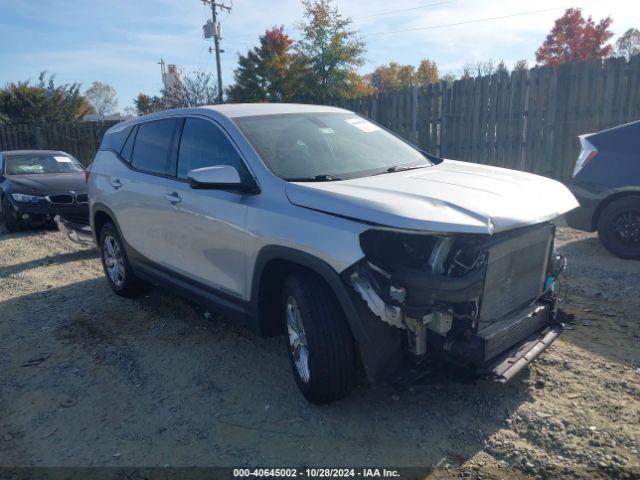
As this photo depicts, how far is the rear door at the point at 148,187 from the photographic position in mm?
4559

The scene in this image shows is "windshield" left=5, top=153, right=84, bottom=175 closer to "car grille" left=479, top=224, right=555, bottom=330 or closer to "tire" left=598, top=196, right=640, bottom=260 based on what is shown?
"tire" left=598, top=196, right=640, bottom=260

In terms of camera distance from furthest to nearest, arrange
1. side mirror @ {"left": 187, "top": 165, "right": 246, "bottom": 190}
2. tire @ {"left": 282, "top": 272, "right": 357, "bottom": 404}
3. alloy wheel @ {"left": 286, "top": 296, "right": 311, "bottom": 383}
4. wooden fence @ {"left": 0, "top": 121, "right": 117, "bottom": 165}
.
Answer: wooden fence @ {"left": 0, "top": 121, "right": 117, "bottom": 165}, side mirror @ {"left": 187, "top": 165, "right": 246, "bottom": 190}, alloy wheel @ {"left": 286, "top": 296, "right": 311, "bottom": 383}, tire @ {"left": 282, "top": 272, "right": 357, "bottom": 404}

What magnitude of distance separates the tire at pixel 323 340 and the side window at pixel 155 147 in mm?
1970

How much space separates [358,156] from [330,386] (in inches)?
69.0

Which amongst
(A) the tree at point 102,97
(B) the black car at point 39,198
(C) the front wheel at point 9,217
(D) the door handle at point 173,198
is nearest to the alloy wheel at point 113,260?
(D) the door handle at point 173,198

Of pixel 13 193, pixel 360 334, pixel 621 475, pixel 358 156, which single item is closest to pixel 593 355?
pixel 621 475

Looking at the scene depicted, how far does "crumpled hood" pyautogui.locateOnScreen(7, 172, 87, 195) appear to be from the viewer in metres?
9.24

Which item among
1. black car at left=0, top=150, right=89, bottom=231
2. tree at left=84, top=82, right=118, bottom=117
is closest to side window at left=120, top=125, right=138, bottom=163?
black car at left=0, top=150, right=89, bottom=231

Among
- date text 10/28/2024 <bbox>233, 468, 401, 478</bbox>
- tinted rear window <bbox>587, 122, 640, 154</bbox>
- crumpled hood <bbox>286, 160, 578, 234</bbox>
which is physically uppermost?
tinted rear window <bbox>587, 122, 640, 154</bbox>

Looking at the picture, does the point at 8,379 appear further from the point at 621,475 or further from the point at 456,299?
the point at 621,475

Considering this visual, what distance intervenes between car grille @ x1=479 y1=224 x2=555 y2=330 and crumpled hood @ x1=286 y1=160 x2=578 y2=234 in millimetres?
164

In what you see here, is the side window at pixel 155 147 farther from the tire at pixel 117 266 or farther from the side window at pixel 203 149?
the tire at pixel 117 266

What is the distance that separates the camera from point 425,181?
3.46 m

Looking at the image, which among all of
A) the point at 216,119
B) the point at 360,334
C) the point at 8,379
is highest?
the point at 216,119
